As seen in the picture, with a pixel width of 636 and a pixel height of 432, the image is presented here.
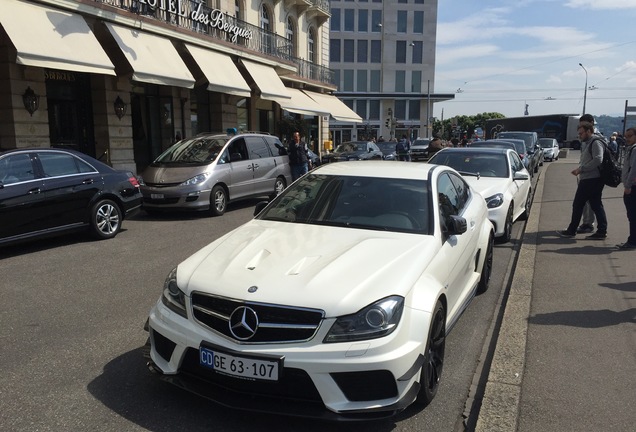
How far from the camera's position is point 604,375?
12.4 ft

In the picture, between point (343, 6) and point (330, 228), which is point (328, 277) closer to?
point (330, 228)

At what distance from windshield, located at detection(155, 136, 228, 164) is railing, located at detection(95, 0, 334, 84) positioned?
5725 millimetres

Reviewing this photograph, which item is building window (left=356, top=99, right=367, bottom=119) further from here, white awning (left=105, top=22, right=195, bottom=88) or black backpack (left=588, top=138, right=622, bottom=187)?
black backpack (left=588, top=138, right=622, bottom=187)

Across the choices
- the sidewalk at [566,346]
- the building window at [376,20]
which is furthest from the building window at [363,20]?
the sidewalk at [566,346]

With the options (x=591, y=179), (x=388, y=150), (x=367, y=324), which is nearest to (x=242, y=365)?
(x=367, y=324)

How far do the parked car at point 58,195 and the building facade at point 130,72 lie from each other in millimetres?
4423

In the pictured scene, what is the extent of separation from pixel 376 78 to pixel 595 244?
65337mm

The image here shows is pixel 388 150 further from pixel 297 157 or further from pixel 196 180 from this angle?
pixel 196 180

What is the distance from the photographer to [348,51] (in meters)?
69.4

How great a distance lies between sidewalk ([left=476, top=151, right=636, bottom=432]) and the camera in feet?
10.7

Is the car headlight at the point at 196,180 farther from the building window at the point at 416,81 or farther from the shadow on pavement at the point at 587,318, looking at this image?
the building window at the point at 416,81

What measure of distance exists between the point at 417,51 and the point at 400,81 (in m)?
4.55

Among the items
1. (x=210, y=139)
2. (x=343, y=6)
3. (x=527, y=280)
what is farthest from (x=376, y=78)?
(x=527, y=280)

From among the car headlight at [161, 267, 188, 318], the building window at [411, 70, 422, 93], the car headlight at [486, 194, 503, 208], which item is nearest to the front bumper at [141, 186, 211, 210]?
the car headlight at [486, 194, 503, 208]
